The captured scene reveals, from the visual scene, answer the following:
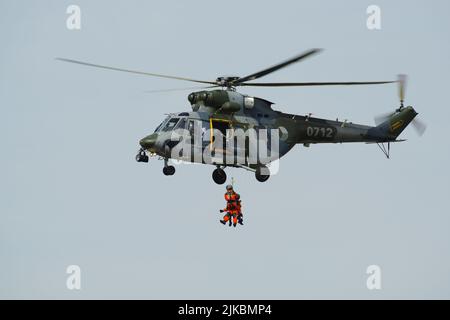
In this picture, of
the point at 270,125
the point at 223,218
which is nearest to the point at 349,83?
the point at 270,125

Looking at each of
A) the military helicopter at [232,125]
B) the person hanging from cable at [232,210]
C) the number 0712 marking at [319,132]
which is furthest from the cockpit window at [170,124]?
the number 0712 marking at [319,132]

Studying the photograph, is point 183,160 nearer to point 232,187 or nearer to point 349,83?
point 232,187

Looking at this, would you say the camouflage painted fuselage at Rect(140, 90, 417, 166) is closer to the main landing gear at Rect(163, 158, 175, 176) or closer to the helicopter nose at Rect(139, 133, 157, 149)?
the helicopter nose at Rect(139, 133, 157, 149)

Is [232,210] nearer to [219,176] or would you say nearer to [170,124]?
[219,176]

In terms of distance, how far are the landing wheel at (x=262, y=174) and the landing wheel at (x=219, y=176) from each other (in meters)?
1.31

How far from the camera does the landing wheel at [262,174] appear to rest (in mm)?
33969

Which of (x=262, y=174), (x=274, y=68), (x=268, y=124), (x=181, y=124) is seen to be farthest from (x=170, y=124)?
(x=274, y=68)

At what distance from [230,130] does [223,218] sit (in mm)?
3136

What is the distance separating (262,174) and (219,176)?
1675 millimetres

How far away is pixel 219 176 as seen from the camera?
33562mm

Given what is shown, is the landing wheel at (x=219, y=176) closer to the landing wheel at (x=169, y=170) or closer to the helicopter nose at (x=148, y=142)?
the landing wheel at (x=169, y=170)
